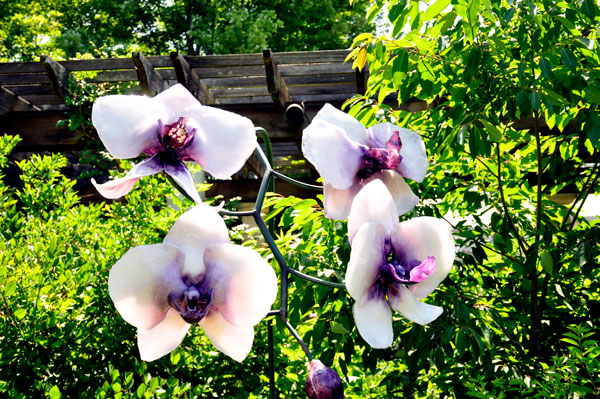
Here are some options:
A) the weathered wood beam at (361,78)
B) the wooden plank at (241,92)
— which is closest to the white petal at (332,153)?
the weathered wood beam at (361,78)

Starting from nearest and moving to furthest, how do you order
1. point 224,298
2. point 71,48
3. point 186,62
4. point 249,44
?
point 224,298, point 186,62, point 249,44, point 71,48

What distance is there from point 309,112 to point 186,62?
1.08m

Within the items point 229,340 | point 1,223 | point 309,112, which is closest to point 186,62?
point 309,112

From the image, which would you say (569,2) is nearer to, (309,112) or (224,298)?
(224,298)

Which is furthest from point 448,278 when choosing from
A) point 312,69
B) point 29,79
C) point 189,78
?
point 29,79

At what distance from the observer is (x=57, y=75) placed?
4.54 meters

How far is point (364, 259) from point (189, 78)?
14.3 ft

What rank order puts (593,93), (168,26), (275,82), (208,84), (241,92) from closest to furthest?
(593,93) < (275,82) < (208,84) < (241,92) < (168,26)

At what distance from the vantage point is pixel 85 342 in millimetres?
1811

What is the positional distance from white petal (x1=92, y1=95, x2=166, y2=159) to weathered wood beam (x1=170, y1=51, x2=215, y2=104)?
400cm

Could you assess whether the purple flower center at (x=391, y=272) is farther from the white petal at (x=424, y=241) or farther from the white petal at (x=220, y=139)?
the white petal at (x=220, y=139)

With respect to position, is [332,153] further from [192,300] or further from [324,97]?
[324,97]

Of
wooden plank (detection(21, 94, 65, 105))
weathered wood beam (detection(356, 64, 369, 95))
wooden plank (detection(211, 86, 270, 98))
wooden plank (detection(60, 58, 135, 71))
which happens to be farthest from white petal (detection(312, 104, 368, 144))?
wooden plank (detection(21, 94, 65, 105))

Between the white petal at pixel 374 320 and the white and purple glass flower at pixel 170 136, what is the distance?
0.57 feet
